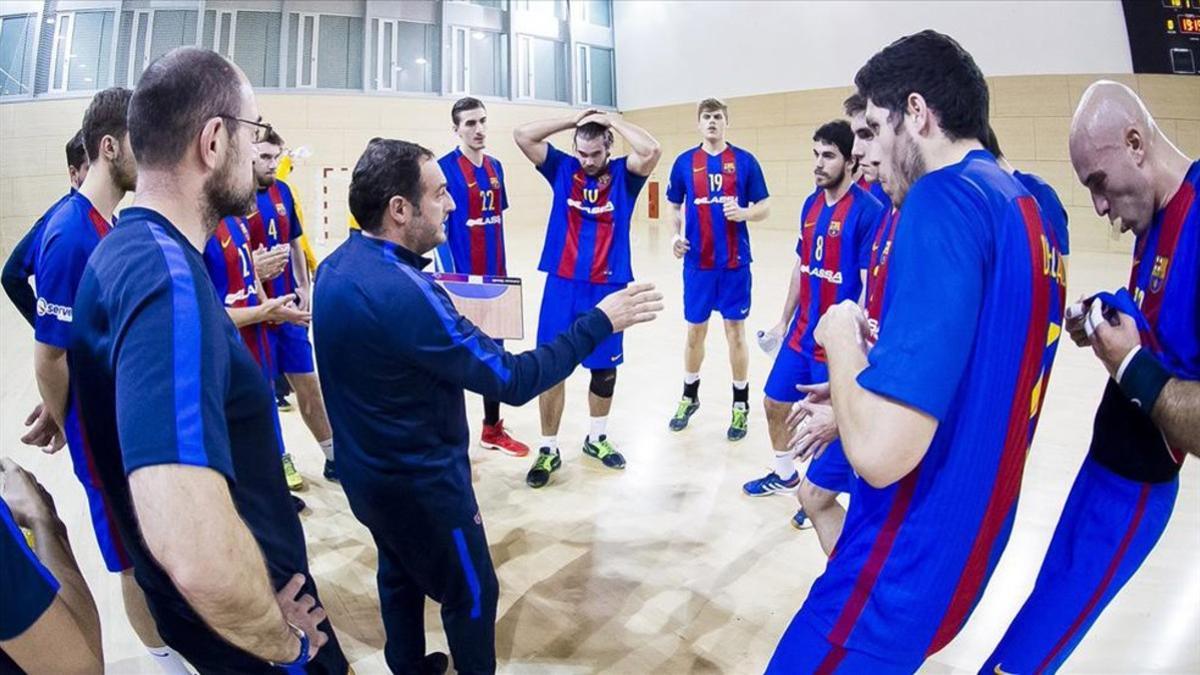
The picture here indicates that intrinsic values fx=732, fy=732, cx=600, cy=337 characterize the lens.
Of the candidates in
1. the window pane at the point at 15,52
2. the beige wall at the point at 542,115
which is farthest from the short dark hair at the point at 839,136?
the window pane at the point at 15,52

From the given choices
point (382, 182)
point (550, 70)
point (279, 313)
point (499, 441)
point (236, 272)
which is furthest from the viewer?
point (550, 70)

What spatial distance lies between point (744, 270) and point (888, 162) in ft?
12.7

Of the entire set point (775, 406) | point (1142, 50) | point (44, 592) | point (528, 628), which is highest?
point (1142, 50)

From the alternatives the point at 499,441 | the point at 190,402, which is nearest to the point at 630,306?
the point at 190,402

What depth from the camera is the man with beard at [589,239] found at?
431cm

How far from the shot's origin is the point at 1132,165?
6.30ft

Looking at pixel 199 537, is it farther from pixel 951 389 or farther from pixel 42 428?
pixel 42 428

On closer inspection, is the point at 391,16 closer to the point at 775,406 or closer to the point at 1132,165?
the point at 775,406

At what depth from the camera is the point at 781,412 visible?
395 centimetres

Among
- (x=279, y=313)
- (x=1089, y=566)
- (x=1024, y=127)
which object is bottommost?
(x=1089, y=566)

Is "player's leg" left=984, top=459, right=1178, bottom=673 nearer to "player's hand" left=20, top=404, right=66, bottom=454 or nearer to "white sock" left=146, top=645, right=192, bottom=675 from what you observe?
"white sock" left=146, top=645, right=192, bottom=675

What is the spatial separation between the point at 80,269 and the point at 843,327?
2186 millimetres

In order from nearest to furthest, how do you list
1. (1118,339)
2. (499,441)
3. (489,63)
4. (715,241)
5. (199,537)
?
(199,537) → (1118,339) → (499,441) → (715,241) → (489,63)

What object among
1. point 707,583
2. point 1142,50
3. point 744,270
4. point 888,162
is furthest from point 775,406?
point 1142,50
